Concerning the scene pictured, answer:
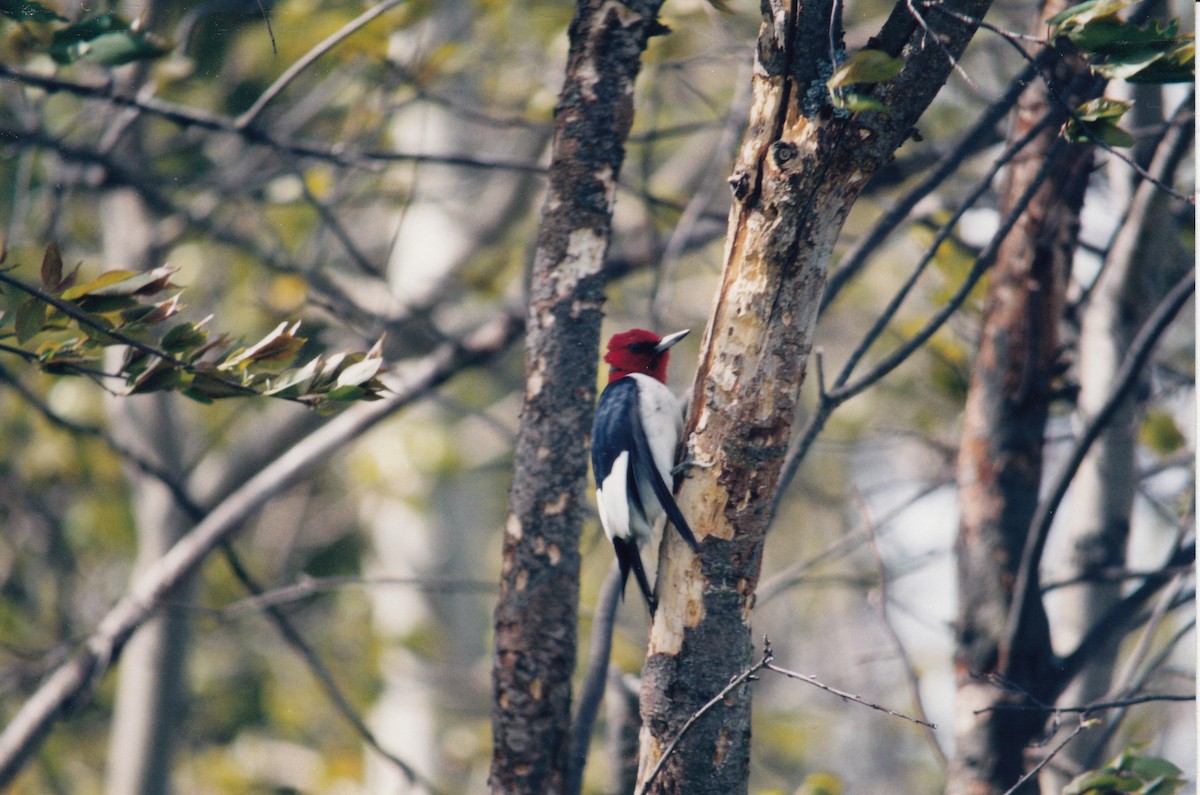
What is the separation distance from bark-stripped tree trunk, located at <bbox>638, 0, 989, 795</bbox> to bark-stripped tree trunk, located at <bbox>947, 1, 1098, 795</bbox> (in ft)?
5.22

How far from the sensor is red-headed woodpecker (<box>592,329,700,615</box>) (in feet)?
9.38

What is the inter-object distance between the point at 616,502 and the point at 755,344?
3.53ft

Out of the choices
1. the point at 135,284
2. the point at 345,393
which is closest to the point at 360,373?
the point at 345,393

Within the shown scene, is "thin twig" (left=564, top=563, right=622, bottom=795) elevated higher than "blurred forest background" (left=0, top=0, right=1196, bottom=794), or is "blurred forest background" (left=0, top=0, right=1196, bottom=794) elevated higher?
"blurred forest background" (left=0, top=0, right=1196, bottom=794)

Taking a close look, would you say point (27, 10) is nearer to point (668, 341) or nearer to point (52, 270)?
point (52, 270)

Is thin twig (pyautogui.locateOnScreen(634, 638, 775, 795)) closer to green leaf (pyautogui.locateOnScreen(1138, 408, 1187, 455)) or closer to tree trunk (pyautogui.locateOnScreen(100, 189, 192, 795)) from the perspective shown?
green leaf (pyautogui.locateOnScreen(1138, 408, 1187, 455))

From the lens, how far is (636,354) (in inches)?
142

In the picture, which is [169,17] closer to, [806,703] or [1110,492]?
[1110,492]

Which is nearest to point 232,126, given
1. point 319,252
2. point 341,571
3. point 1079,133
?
point 319,252

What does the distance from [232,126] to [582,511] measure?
7.07ft

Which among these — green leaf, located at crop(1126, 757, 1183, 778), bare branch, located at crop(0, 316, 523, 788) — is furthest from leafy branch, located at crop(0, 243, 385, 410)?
bare branch, located at crop(0, 316, 523, 788)

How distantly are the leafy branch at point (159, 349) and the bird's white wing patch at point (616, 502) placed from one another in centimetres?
98

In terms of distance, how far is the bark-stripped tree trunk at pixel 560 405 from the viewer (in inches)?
97.8

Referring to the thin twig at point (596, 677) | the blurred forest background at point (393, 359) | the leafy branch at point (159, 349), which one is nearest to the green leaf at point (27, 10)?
the blurred forest background at point (393, 359)
